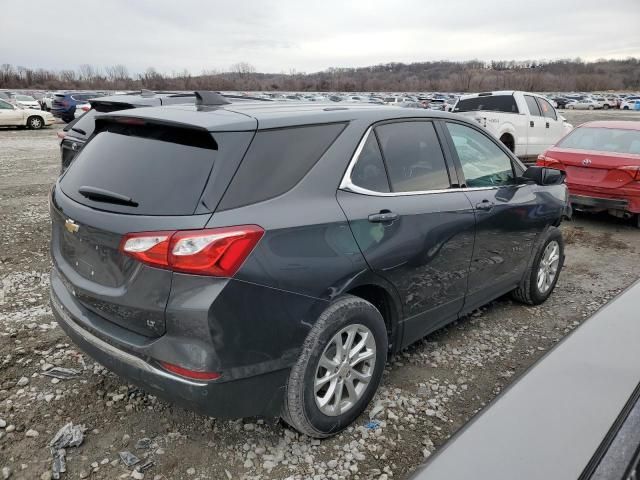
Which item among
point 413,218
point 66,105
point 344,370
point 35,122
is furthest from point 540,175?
point 66,105

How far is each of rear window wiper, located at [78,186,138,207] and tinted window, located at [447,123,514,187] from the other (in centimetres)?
226

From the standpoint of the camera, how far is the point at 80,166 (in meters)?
2.88

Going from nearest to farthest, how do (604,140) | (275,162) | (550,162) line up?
(275,162) → (550,162) → (604,140)

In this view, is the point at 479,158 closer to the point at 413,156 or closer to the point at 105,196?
the point at 413,156

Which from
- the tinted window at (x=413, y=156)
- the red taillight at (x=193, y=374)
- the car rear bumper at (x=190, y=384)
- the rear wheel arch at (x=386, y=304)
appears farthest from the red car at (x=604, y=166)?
the red taillight at (x=193, y=374)

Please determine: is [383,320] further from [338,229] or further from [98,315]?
[98,315]

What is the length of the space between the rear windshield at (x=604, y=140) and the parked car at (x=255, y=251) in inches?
212

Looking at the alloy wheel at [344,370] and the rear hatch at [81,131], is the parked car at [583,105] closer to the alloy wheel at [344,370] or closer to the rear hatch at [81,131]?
the rear hatch at [81,131]

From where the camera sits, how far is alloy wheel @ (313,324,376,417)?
2604 mm

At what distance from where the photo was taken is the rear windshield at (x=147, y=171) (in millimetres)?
2287

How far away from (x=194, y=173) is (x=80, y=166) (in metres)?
0.98

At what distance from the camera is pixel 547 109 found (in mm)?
12914

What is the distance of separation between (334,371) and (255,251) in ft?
2.74

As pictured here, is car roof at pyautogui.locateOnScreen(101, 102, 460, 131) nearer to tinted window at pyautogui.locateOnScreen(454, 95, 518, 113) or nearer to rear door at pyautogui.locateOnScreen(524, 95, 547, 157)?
tinted window at pyautogui.locateOnScreen(454, 95, 518, 113)
